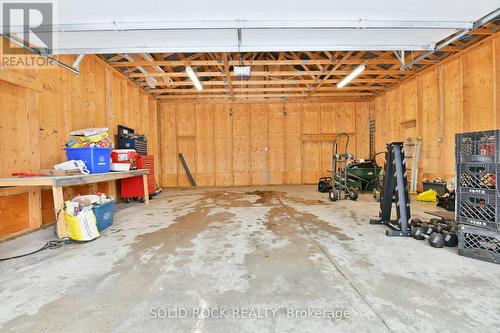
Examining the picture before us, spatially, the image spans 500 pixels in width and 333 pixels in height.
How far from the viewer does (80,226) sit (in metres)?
3.12

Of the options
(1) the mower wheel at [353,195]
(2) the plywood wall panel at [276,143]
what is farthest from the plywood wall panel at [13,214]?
(2) the plywood wall panel at [276,143]

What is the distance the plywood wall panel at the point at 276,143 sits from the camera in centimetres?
964

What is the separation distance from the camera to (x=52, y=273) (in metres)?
2.29

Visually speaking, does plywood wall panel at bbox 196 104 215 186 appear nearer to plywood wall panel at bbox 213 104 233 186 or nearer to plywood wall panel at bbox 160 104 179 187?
plywood wall panel at bbox 213 104 233 186

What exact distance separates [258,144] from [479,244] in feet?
25.1

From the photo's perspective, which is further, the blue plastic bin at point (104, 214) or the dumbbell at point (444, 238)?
the blue plastic bin at point (104, 214)

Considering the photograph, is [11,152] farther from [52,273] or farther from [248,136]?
[248,136]

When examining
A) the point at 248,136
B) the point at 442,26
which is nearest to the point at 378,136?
the point at 248,136

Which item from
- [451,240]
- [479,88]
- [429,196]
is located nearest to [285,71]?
[479,88]

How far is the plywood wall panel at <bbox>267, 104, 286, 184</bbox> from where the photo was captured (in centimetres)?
964

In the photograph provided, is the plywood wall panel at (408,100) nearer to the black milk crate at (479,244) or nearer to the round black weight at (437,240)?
the round black weight at (437,240)

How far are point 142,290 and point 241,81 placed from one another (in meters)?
6.79

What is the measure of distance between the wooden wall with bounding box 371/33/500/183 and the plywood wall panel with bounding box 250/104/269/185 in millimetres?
4658

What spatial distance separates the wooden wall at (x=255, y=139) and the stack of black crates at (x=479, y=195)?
22.8 ft
